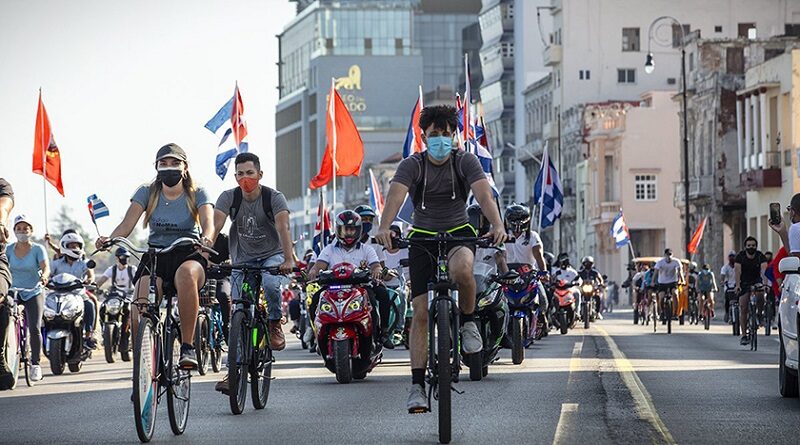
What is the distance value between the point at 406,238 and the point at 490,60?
5307 inches

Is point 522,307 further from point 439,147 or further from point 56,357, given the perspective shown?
point 439,147

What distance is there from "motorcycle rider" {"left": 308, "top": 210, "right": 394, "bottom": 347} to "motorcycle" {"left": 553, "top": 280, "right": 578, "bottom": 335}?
664 inches

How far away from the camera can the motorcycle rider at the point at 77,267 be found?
26.2 meters

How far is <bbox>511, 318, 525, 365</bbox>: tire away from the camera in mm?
22578

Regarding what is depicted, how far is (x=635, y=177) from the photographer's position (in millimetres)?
107625

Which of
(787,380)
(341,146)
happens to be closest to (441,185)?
(787,380)

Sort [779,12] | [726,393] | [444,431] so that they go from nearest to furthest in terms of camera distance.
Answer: [444,431] → [726,393] → [779,12]

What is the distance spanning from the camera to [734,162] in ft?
279

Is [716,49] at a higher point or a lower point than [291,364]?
higher

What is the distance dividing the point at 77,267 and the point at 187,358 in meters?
13.2

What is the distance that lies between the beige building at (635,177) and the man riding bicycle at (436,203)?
92276 millimetres

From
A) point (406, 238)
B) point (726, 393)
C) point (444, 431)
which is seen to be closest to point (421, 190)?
point (406, 238)

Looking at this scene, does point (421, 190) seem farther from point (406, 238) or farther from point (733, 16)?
point (733, 16)

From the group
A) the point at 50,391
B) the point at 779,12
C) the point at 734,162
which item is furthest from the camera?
the point at 779,12
